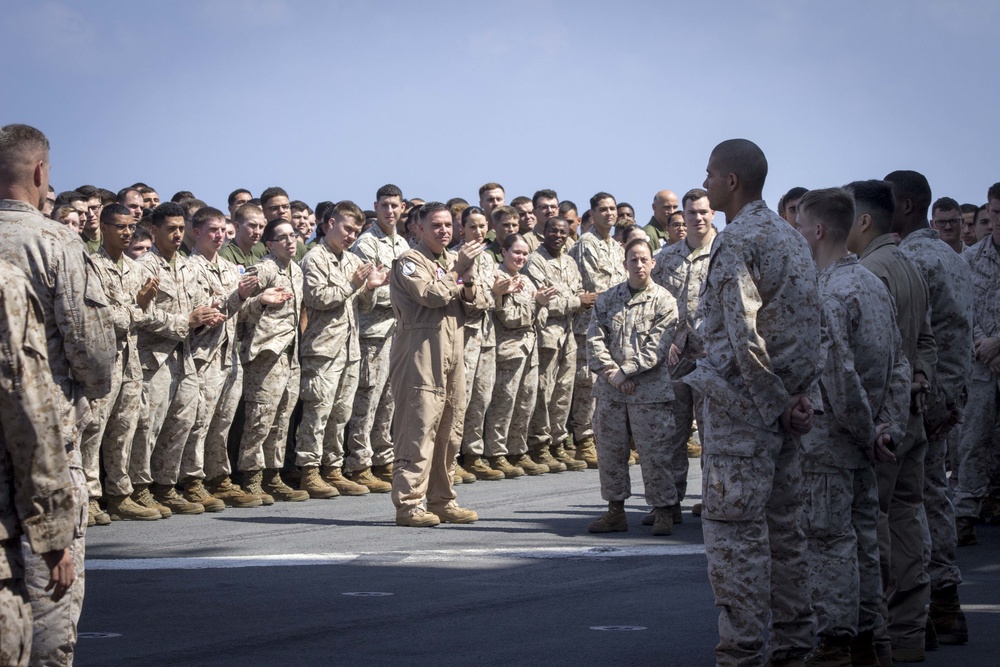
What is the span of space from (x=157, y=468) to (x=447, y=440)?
2485 mm

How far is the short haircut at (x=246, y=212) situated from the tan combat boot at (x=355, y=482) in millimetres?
2469

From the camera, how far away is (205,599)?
288 inches

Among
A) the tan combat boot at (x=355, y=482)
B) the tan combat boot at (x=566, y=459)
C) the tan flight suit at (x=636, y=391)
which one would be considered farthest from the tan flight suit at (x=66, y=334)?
the tan combat boot at (x=566, y=459)

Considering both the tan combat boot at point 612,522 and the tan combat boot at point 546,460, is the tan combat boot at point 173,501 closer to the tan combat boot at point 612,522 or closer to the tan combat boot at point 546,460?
the tan combat boot at point 612,522

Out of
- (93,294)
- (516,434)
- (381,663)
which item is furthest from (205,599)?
(516,434)

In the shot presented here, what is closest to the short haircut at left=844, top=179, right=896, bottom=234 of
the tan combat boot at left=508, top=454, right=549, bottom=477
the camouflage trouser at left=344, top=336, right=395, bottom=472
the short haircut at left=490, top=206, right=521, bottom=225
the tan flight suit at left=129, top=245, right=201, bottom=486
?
the tan flight suit at left=129, top=245, right=201, bottom=486

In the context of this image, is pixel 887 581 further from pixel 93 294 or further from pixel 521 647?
pixel 93 294

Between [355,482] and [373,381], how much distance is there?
0.98 meters

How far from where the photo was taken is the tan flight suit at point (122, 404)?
9981mm

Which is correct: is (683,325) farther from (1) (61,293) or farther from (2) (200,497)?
(1) (61,293)

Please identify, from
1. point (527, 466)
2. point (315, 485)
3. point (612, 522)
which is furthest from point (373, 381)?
point (612, 522)

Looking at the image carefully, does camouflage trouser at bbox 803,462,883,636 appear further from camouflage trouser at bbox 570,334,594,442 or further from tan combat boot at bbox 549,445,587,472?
camouflage trouser at bbox 570,334,594,442

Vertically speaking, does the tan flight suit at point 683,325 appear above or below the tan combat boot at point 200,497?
above

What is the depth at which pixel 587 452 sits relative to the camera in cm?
1511
